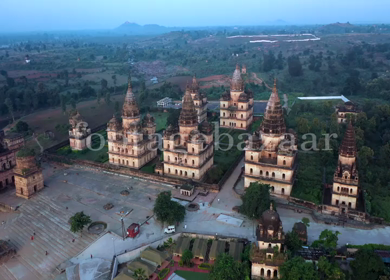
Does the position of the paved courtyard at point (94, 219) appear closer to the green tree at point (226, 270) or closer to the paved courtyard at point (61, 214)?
the paved courtyard at point (61, 214)

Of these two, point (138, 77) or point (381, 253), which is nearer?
point (381, 253)

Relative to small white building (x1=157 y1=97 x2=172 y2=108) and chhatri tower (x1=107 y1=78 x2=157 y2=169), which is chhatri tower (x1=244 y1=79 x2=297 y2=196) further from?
small white building (x1=157 y1=97 x2=172 y2=108)

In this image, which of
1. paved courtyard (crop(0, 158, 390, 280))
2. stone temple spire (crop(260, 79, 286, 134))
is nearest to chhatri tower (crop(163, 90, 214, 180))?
paved courtyard (crop(0, 158, 390, 280))

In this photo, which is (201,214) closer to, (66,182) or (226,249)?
(226,249)

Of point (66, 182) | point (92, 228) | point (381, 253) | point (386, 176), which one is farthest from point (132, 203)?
point (386, 176)

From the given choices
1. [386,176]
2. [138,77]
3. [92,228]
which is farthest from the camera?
[138,77]

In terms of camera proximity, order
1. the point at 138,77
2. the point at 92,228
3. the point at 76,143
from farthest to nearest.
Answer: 1. the point at 138,77
2. the point at 76,143
3. the point at 92,228

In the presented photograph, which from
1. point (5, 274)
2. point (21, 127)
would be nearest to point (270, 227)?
point (5, 274)
